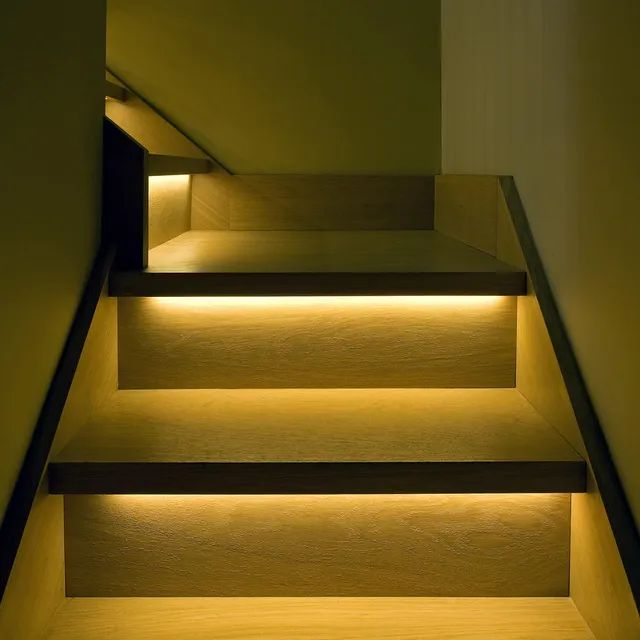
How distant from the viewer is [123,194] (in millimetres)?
1841

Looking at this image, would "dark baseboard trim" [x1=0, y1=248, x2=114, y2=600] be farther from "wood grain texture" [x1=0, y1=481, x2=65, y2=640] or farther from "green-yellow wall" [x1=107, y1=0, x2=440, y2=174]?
"green-yellow wall" [x1=107, y1=0, x2=440, y2=174]

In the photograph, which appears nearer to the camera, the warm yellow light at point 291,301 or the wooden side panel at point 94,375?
the wooden side panel at point 94,375

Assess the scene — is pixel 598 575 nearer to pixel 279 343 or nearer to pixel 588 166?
pixel 588 166

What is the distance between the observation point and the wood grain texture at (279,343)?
1.79 m

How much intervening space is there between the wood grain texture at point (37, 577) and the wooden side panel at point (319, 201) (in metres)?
1.83

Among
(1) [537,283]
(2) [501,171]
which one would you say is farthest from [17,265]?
(2) [501,171]

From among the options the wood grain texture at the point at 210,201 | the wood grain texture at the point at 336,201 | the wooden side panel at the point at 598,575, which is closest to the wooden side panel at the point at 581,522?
the wooden side panel at the point at 598,575

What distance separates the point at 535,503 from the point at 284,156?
2.26 m

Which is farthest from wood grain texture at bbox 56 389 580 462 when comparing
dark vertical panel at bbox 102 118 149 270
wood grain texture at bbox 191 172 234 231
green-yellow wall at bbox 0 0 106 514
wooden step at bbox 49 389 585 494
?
wood grain texture at bbox 191 172 234 231

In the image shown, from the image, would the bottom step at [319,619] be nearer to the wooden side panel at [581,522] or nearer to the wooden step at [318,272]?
the wooden side panel at [581,522]

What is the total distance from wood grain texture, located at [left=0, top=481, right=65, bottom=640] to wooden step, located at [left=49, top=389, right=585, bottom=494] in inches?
2.5

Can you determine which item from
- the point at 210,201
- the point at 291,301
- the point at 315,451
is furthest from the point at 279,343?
the point at 210,201

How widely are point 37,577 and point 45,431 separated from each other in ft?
0.70

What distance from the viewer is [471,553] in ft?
4.83
